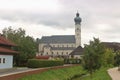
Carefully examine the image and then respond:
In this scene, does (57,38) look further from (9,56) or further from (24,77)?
(24,77)

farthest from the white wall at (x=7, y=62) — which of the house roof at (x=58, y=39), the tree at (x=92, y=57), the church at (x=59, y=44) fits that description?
the house roof at (x=58, y=39)

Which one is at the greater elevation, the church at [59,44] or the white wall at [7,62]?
the church at [59,44]

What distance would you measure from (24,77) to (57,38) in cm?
14518

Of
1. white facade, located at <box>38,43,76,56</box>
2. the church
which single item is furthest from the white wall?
white facade, located at <box>38,43,76,56</box>

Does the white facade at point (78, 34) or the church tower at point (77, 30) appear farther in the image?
the white facade at point (78, 34)

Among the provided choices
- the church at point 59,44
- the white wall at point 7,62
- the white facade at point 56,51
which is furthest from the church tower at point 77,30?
the white wall at point 7,62

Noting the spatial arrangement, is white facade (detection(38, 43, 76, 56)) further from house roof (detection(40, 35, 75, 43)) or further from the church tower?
the church tower

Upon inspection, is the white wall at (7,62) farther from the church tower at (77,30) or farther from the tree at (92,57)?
the church tower at (77,30)

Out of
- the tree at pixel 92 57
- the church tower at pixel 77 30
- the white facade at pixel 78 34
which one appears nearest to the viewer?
the tree at pixel 92 57

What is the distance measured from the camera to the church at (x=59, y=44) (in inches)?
6796

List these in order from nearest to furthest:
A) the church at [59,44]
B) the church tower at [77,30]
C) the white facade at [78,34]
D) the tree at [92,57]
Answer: the tree at [92,57] → the church tower at [77,30] → the white facade at [78,34] → the church at [59,44]

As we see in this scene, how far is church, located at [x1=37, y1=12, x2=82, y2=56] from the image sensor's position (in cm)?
17262

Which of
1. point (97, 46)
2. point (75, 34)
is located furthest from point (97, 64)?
point (75, 34)

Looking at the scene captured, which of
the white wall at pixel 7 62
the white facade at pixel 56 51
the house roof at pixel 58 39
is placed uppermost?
the house roof at pixel 58 39
